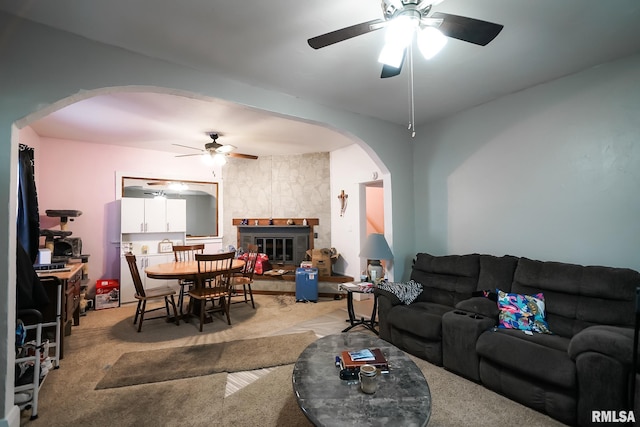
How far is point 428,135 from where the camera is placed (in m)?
4.01

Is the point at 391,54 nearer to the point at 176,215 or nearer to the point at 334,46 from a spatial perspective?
the point at 334,46

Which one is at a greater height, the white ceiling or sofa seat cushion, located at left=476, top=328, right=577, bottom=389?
the white ceiling

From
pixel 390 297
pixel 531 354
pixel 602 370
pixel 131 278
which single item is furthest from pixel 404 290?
pixel 131 278

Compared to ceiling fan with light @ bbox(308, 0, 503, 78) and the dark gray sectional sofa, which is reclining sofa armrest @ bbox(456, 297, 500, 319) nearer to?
the dark gray sectional sofa

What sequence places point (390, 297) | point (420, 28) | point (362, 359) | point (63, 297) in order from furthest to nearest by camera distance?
point (390, 297) < point (63, 297) < point (362, 359) < point (420, 28)

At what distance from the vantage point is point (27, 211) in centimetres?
242

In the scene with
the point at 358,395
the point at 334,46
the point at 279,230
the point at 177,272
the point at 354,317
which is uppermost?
the point at 334,46

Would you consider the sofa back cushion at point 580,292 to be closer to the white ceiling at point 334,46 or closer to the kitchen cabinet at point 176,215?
the white ceiling at point 334,46

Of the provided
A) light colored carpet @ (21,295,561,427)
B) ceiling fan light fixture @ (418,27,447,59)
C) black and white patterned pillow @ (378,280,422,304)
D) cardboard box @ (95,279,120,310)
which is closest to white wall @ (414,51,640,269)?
black and white patterned pillow @ (378,280,422,304)

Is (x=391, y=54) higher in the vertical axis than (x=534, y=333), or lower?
higher

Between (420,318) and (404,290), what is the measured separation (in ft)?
1.66

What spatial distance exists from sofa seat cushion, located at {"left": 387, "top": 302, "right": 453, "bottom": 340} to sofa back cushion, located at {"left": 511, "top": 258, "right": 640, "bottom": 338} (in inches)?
30.8

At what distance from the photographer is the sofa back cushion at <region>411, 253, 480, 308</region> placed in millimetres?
3062

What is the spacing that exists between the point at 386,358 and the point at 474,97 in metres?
2.86
